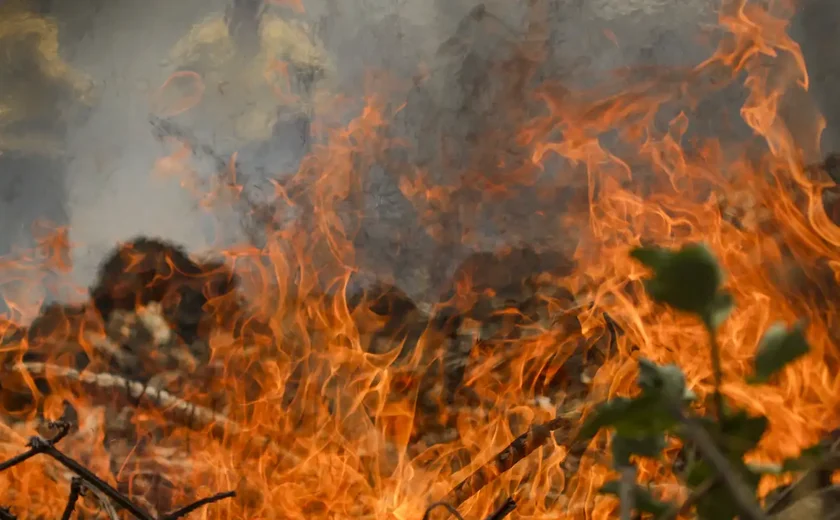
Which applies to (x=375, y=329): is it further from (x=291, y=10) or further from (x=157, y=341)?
(x=291, y=10)

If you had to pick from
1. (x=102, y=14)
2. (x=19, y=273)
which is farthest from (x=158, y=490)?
(x=102, y=14)

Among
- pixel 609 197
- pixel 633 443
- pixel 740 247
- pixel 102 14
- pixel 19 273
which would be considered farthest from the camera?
pixel 102 14

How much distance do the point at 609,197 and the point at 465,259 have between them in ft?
1.17

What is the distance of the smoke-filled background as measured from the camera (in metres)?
1.45

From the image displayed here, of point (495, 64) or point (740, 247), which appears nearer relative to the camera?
point (740, 247)

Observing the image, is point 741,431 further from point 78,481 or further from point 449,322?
point 449,322

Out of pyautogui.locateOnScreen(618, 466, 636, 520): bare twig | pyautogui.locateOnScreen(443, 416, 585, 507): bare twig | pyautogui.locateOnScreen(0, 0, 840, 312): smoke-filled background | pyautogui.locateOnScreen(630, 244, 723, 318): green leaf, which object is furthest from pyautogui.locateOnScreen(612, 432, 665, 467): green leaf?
pyautogui.locateOnScreen(0, 0, 840, 312): smoke-filled background

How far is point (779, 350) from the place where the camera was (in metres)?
0.22

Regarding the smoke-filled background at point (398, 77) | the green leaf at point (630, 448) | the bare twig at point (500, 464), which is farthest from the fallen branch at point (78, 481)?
the smoke-filled background at point (398, 77)

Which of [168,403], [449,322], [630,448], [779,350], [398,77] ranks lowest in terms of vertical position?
[168,403]

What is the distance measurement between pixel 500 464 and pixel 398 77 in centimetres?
98

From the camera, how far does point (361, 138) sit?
5.17ft

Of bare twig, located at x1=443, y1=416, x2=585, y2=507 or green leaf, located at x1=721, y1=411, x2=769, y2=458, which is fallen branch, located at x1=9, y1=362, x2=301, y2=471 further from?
green leaf, located at x1=721, y1=411, x2=769, y2=458

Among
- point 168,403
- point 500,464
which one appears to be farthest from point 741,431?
point 168,403
